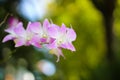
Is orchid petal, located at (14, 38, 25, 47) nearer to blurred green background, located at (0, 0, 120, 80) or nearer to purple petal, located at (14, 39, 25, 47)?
purple petal, located at (14, 39, 25, 47)

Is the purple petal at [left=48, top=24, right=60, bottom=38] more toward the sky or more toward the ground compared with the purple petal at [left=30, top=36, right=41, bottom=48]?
more toward the sky

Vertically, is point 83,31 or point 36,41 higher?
point 36,41

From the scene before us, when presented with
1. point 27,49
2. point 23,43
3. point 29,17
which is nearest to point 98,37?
point 27,49

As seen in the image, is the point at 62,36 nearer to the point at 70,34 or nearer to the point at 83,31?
the point at 70,34

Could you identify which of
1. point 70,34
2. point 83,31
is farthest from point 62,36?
point 83,31

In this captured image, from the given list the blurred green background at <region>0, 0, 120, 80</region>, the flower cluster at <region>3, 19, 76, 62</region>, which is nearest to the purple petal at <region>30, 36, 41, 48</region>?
the flower cluster at <region>3, 19, 76, 62</region>

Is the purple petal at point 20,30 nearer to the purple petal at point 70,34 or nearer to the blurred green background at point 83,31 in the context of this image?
the purple petal at point 70,34

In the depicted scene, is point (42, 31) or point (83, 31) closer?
point (42, 31)

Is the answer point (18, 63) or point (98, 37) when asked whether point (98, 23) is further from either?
point (18, 63)

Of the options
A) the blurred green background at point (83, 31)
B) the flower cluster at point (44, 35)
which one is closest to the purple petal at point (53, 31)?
the flower cluster at point (44, 35)
